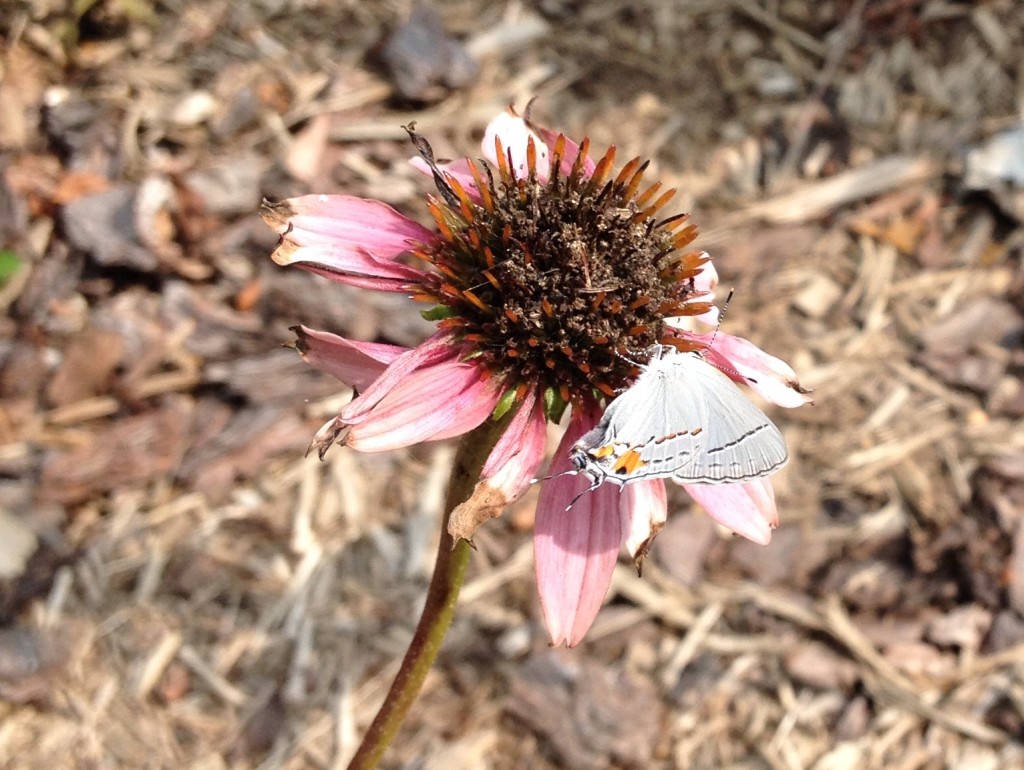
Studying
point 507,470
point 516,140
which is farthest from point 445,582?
point 516,140

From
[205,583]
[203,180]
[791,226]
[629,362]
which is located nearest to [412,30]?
[203,180]

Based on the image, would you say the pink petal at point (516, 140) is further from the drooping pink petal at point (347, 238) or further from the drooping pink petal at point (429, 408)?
the drooping pink petal at point (429, 408)

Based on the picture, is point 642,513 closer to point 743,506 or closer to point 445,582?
point 743,506

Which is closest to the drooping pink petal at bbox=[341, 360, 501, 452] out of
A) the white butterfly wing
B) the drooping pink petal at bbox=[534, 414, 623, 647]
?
the drooping pink petal at bbox=[534, 414, 623, 647]

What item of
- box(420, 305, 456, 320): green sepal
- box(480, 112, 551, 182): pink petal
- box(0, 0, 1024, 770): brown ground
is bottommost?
box(0, 0, 1024, 770): brown ground

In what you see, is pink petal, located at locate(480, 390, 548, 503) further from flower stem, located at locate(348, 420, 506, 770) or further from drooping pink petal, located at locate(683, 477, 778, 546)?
drooping pink petal, located at locate(683, 477, 778, 546)

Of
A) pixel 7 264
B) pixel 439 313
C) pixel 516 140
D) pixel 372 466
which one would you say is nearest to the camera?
pixel 439 313

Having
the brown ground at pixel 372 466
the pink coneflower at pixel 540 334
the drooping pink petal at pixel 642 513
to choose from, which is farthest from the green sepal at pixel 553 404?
the brown ground at pixel 372 466

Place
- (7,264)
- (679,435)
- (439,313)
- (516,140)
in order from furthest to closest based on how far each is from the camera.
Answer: (7,264), (516,140), (439,313), (679,435)
